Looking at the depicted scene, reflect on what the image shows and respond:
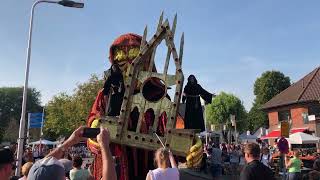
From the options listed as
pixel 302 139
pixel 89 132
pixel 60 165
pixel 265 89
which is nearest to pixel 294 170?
pixel 302 139

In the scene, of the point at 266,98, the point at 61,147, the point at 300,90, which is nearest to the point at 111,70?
the point at 61,147

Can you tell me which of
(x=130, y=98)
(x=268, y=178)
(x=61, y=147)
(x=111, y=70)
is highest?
(x=111, y=70)

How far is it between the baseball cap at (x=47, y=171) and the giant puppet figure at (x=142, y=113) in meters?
2.57

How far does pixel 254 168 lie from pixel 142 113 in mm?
1845

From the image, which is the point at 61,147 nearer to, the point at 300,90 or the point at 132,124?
the point at 132,124

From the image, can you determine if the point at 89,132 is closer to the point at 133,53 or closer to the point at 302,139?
the point at 133,53

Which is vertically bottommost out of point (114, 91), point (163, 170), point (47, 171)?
point (163, 170)

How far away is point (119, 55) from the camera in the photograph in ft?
24.7

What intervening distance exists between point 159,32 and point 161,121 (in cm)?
153

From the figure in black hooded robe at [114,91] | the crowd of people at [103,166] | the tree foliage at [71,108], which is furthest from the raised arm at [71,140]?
the tree foliage at [71,108]

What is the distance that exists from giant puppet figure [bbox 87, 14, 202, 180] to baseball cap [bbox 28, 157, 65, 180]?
2.57m

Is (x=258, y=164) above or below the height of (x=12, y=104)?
below

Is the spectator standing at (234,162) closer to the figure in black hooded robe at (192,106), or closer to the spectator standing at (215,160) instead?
the spectator standing at (215,160)

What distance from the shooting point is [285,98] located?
4294cm
